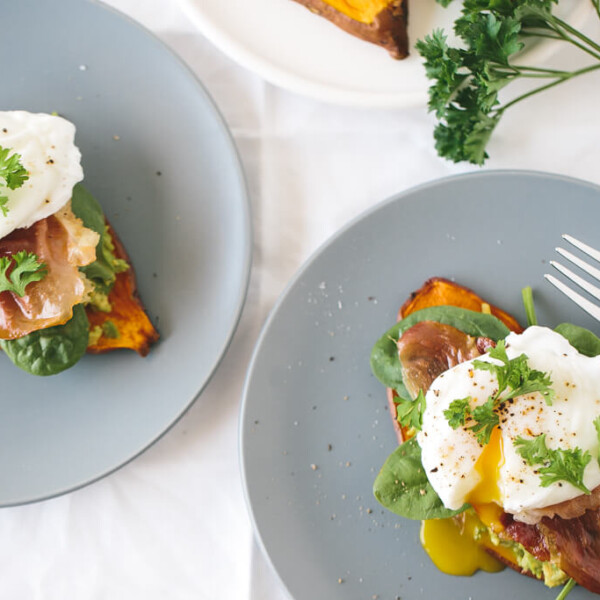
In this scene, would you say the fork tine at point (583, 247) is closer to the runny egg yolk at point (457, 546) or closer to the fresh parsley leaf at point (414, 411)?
the fresh parsley leaf at point (414, 411)

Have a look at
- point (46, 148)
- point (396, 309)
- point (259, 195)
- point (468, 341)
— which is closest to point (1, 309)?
point (46, 148)

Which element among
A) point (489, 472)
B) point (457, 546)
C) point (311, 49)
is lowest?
point (457, 546)

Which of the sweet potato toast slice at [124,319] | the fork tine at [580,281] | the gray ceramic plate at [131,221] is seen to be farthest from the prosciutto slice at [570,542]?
the sweet potato toast slice at [124,319]

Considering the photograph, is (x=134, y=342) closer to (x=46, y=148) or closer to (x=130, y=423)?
(x=130, y=423)

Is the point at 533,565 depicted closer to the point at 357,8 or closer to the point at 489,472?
the point at 489,472

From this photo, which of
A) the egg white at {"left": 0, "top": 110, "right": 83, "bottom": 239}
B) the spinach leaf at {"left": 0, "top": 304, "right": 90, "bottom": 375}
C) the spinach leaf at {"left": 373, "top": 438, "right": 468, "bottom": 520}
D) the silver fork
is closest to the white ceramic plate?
the egg white at {"left": 0, "top": 110, "right": 83, "bottom": 239}

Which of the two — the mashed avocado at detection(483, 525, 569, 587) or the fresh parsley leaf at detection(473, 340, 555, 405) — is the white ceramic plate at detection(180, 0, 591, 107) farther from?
the mashed avocado at detection(483, 525, 569, 587)

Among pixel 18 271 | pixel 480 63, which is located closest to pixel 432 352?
pixel 480 63

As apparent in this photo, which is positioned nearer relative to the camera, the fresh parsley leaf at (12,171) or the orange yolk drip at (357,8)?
the fresh parsley leaf at (12,171)
